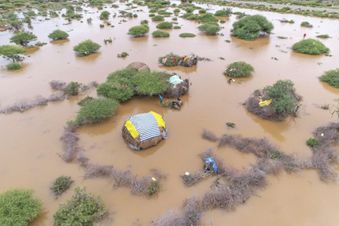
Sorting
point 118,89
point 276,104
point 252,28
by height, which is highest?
point 252,28

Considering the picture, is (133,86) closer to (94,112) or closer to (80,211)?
(94,112)

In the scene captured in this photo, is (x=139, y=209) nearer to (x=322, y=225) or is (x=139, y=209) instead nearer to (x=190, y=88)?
(x=322, y=225)

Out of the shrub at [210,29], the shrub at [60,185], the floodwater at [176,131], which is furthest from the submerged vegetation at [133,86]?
the shrub at [210,29]

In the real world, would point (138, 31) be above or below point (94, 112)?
above

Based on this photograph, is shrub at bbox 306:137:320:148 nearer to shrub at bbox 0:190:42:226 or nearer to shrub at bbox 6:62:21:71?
shrub at bbox 0:190:42:226

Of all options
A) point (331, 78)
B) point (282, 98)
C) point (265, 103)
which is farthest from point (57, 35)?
point (331, 78)

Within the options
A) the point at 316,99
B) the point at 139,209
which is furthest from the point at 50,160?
the point at 316,99
